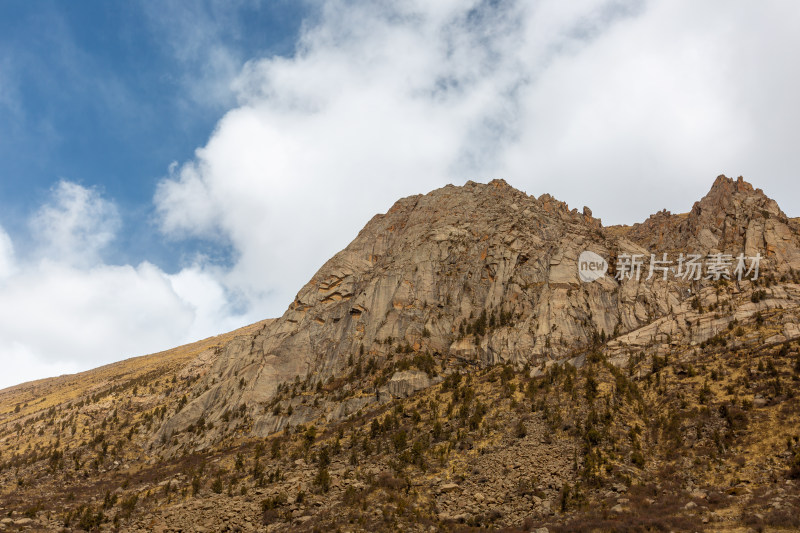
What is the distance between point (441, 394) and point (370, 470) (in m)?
16.3

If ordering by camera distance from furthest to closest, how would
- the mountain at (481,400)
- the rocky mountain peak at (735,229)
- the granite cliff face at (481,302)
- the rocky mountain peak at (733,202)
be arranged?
1. the rocky mountain peak at (733,202)
2. the rocky mountain peak at (735,229)
3. the granite cliff face at (481,302)
4. the mountain at (481,400)

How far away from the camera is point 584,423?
5019cm

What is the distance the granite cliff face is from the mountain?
0.37 meters

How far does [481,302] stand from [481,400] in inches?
982

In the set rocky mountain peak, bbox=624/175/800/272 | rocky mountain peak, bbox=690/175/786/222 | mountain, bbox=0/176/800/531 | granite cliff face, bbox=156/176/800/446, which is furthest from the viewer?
rocky mountain peak, bbox=690/175/786/222

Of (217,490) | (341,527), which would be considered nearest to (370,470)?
(341,527)

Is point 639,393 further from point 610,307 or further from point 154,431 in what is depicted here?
point 154,431

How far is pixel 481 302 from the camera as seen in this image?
269 ft

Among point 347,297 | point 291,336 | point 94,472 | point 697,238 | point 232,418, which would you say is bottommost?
point 94,472

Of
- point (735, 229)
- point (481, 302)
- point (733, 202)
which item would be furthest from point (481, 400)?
point (733, 202)

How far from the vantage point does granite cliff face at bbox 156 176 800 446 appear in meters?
69.7

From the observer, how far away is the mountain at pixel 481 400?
142 feet

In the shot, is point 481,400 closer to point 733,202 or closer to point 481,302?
point 481,302

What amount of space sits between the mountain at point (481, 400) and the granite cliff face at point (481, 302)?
1.21 feet
